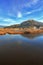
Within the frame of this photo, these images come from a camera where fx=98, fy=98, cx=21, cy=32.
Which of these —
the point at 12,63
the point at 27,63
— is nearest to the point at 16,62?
the point at 12,63

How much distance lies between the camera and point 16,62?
11141 millimetres

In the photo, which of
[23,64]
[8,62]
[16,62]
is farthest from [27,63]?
[8,62]

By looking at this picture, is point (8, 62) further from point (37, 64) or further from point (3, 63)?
point (37, 64)

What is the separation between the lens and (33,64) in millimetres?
10539

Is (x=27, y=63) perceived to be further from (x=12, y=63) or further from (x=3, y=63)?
(x=3, y=63)

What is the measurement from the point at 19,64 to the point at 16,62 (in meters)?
0.67

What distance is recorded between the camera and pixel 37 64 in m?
10.5

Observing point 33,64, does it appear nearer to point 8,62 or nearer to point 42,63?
point 42,63

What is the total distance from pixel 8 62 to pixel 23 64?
1777 mm

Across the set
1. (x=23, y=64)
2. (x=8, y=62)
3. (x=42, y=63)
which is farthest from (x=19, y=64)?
(x=42, y=63)

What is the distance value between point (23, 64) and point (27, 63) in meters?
0.52

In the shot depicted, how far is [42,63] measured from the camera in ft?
35.2

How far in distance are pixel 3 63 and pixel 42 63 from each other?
430 cm

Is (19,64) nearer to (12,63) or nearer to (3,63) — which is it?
(12,63)
